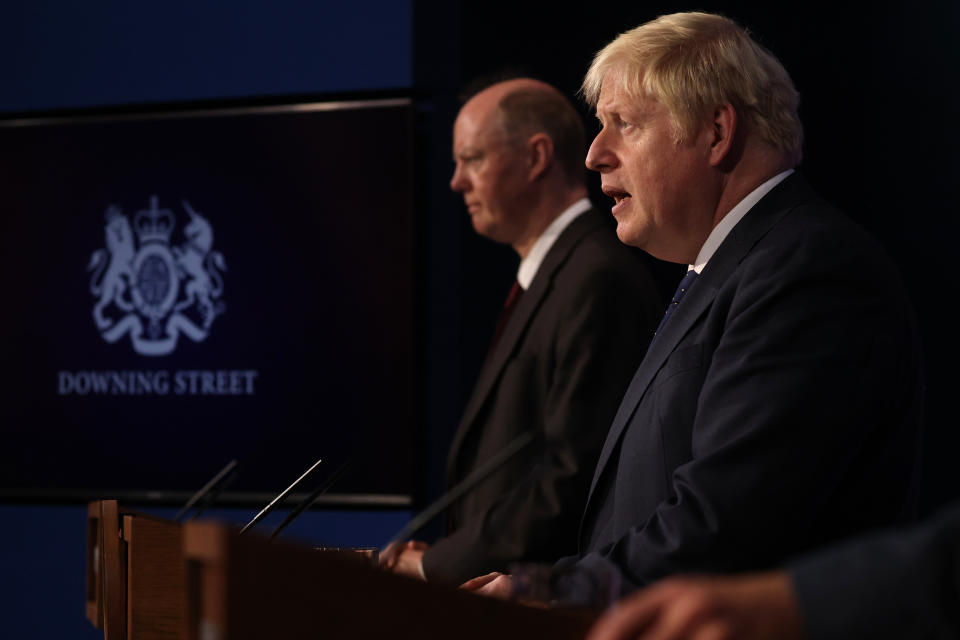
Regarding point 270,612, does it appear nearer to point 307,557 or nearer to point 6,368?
point 307,557

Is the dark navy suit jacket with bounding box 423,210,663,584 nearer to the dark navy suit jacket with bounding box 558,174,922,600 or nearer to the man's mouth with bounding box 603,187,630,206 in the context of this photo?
the man's mouth with bounding box 603,187,630,206

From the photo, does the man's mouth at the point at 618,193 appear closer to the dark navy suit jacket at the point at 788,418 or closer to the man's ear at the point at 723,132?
the man's ear at the point at 723,132

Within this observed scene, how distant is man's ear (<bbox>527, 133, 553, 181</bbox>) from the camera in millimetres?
3389

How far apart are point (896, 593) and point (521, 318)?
89.0 inches

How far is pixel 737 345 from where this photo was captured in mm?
1751

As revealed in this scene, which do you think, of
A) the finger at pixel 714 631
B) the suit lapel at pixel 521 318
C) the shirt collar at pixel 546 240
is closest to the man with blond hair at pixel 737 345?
the finger at pixel 714 631

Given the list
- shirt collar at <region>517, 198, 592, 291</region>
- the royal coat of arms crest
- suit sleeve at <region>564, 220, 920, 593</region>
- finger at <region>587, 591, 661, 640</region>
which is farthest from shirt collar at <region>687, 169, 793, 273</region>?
the royal coat of arms crest

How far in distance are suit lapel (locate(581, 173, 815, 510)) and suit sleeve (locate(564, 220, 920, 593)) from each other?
15cm

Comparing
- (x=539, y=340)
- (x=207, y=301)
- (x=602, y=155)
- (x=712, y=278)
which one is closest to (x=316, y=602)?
(x=712, y=278)

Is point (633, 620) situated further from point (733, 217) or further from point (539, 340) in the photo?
point (539, 340)

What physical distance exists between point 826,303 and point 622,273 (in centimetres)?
119

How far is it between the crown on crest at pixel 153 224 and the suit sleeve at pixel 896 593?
383 cm

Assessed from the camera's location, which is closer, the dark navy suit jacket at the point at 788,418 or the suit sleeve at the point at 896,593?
the suit sleeve at the point at 896,593

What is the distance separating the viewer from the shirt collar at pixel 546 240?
329 centimetres
